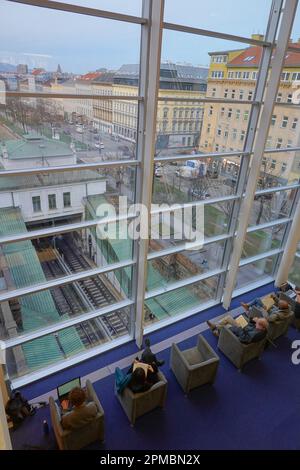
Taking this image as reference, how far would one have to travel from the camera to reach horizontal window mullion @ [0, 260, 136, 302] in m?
3.60

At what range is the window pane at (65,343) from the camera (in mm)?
4031

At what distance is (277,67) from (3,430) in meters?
5.16

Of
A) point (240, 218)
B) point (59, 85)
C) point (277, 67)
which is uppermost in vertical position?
point (277, 67)

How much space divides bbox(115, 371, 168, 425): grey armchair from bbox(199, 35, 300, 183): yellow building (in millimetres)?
3307

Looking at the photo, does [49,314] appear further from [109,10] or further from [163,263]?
[109,10]

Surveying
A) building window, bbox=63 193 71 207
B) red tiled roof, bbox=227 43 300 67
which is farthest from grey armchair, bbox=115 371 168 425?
red tiled roof, bbox=227 43 300 67

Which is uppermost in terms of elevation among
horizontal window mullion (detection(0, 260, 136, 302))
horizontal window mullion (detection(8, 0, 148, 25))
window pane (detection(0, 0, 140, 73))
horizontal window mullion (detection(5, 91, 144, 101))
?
horizontal window mullion (detection(8, 0, 148, 25))

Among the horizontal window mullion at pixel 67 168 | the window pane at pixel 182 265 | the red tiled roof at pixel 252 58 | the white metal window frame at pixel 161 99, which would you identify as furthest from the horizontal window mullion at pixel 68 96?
the window pane at pixel 182 265

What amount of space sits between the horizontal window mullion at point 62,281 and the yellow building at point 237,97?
215 centimetres

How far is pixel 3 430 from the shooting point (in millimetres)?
2379

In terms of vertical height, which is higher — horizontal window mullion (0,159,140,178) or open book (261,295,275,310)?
horizontal window mullion (0,159,140,178)

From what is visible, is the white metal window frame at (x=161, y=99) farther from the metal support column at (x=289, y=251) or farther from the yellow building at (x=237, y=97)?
the metal support column at (x=289, y=251)

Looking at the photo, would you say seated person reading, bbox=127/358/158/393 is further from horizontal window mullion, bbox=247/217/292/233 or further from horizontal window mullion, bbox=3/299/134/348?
horizontal window mullion, bbox=247/217/292/233
